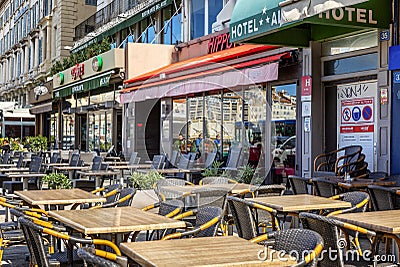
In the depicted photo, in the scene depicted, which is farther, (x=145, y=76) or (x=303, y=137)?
(x=145, y=76)

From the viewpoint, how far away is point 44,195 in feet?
24.1

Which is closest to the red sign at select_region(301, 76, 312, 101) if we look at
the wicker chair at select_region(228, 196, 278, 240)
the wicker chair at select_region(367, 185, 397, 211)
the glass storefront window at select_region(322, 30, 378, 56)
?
the glass storefront window at select_region(322, 30, 378, 56)

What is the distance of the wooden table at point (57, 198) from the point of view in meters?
6.80

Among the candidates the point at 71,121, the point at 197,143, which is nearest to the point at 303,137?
the point at 197,143

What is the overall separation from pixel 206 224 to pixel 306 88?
7.42 metres

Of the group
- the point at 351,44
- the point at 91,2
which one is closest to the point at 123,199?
the point at 351,44

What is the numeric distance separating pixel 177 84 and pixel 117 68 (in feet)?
20.3

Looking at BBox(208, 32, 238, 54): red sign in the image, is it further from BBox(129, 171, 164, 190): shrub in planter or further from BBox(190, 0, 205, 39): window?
BBox(129, 171, 164, 190): shrub in planter

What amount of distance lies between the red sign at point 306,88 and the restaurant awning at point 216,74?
65cm

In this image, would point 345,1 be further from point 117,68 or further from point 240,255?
point 117,68

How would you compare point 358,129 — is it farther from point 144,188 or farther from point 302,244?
point 302,244

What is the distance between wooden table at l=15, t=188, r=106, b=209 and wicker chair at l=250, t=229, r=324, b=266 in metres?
3.02

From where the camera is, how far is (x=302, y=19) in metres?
8.99

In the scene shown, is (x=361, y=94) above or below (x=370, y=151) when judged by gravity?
above
